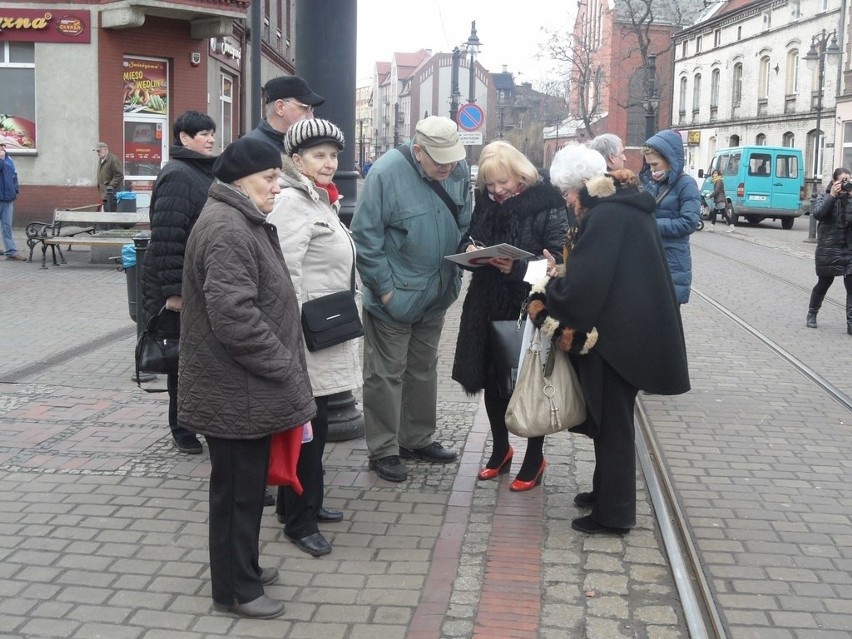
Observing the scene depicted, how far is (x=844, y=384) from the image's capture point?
8.27 metres

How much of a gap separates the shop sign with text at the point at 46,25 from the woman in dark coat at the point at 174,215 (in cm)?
1642

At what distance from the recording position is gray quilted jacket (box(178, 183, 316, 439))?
3.58m

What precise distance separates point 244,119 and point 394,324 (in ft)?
75.3

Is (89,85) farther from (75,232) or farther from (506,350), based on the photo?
(506,350)

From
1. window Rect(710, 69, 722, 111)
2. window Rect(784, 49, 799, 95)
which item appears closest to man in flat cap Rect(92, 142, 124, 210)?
window Rect(784, 49, 799, 95)

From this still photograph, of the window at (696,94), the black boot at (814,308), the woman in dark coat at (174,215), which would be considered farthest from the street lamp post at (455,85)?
the window at (696,94)

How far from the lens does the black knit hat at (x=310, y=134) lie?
179 inches

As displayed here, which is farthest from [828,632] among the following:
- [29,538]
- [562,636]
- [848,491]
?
[29,538]

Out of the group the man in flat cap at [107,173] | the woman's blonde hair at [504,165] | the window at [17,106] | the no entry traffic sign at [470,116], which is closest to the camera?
the woman's blonde hair at [504,165]

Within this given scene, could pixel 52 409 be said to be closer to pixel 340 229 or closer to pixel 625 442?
pixel 340 229

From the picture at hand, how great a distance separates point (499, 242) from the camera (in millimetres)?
5344

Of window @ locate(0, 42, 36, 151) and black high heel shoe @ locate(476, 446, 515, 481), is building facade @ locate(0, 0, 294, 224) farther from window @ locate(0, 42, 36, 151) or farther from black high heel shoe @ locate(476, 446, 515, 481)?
black high heel shoe @ locate(476, 446, 515, 481)

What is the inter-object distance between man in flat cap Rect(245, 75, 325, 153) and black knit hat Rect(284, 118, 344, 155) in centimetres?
71

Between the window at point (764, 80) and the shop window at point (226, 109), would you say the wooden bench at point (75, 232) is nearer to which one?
the shop window at point (226, 109)
